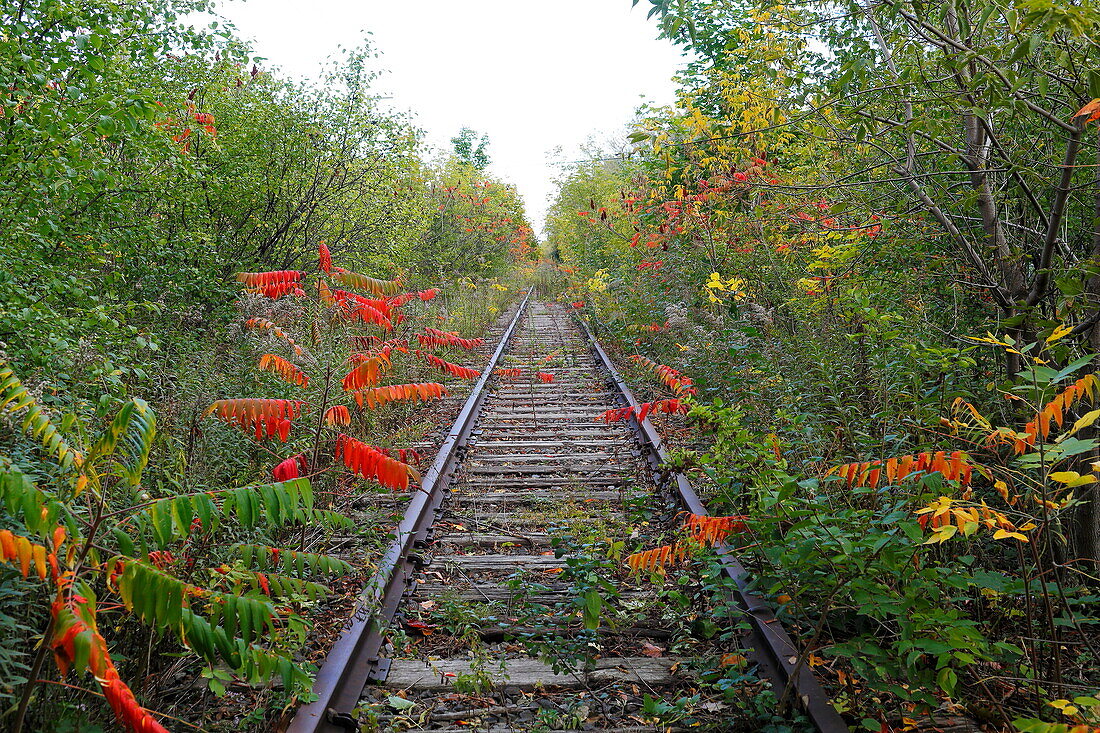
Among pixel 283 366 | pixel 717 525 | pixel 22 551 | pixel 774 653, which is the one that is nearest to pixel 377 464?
pixel 283 366

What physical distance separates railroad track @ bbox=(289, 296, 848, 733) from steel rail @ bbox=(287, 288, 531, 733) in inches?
0.4

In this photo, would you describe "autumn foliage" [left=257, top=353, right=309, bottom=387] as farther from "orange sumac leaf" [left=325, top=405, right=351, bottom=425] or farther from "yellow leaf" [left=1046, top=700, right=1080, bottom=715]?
"yellow leaf" [left=1046, top=700, right=1080, bottom=715]

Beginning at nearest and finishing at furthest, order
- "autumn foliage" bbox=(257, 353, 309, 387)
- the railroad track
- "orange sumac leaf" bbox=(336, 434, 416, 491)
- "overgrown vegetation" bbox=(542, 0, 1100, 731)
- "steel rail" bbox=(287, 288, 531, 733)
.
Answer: "overgrown vegetation" bbox=(542, 0, 1100, 731)
"steel rail" bbox=(287, 288, 531, 733)
the railroad track
"orange sumac leaf" bbox=(336, 434, 416, 491)
"autumn foliage" bbox=(257, 353, 309, 387)

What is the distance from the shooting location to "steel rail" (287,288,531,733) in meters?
2.84

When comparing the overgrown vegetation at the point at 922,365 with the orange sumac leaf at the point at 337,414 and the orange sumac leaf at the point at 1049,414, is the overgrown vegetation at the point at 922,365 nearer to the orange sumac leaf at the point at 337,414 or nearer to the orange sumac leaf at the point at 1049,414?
the orange sumac leaf at the point at 1049,414

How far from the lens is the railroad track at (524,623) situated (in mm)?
3023

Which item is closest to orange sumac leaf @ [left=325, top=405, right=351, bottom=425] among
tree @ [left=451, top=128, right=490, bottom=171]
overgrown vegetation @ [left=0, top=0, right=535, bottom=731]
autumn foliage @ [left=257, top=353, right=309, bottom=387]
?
overgrown vegetation @ [left=0, top=0, right=535, bottom=731]

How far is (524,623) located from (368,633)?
0.84 metres

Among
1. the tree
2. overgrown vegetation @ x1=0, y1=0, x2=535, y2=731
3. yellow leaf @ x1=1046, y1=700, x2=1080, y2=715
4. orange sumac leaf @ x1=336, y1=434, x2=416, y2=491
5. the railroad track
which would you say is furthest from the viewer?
the tree

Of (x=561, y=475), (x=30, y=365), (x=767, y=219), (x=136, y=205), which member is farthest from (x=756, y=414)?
(x=136, y=205)

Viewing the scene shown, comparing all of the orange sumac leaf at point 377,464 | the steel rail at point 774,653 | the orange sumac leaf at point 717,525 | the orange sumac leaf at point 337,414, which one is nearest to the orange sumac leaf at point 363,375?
the orange sumac leaf at point 337,414

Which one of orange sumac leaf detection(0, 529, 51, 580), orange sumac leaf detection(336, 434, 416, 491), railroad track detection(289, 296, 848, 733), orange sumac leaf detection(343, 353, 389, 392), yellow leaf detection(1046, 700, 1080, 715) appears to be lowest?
railroad track detection(289, 296, 848, 733)

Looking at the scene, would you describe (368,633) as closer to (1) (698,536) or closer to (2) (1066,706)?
(1) (698,536)

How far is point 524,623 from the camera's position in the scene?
3.80m
